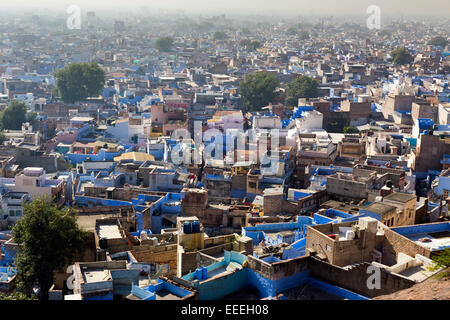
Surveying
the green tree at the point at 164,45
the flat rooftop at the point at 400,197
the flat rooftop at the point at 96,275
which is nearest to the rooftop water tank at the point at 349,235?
the flat rooftop at the point at 400,197

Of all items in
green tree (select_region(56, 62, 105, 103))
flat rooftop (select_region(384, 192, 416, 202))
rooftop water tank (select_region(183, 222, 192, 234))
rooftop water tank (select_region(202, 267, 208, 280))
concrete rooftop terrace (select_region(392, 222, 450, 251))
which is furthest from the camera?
green tree (select_region(56, 62, 105, 103))

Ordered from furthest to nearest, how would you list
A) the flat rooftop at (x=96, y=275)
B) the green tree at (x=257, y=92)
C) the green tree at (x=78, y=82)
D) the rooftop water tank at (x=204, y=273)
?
the green tree at (x=78, y=82) → the green tree at (x=257, y=92) → the flat rooftop at (x=96, y=275) → the rooftop water tank at (x=204, y=273)

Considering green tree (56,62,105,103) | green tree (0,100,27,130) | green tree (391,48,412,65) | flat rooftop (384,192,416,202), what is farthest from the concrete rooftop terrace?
green tree (391,48,412,65)

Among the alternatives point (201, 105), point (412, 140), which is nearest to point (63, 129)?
point (201, 105)

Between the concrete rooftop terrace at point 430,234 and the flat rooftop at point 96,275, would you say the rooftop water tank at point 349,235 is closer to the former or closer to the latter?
the concrete rooftop terrace at point 430,234

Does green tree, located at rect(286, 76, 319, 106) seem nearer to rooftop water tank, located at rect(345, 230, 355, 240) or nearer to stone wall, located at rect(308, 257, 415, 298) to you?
rooftop water tank, located at rect(345, 230, 355, 240)

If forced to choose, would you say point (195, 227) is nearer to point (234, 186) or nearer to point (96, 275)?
point (96, 275)
